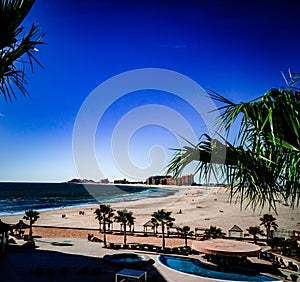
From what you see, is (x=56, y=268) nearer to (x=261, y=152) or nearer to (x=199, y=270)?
(x=199, y=270)

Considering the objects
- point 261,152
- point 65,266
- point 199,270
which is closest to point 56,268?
point 65,266

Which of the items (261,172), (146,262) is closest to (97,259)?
(146,262)

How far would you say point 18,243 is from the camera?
23.8 m

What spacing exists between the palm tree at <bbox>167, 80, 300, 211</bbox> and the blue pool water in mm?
13900

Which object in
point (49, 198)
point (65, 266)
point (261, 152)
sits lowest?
point (49, 198)

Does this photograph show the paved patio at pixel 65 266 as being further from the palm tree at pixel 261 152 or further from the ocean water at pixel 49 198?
the ocean water at pixel 49 198

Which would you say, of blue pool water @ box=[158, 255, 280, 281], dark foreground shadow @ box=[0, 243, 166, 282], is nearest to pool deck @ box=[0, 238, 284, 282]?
dark foreground shadow @ box=[0, 243, 166, 282]

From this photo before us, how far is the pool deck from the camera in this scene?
14.6 m

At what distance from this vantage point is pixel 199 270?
666 inches

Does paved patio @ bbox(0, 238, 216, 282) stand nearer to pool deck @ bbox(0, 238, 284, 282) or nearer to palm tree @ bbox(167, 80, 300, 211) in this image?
pool deck @ bbox(0, 238, 284, 282)

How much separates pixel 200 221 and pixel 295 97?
130 feet

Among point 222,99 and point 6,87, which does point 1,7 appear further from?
point 222,99

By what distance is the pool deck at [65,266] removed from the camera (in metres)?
14.6

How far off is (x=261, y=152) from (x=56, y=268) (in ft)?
52.8
